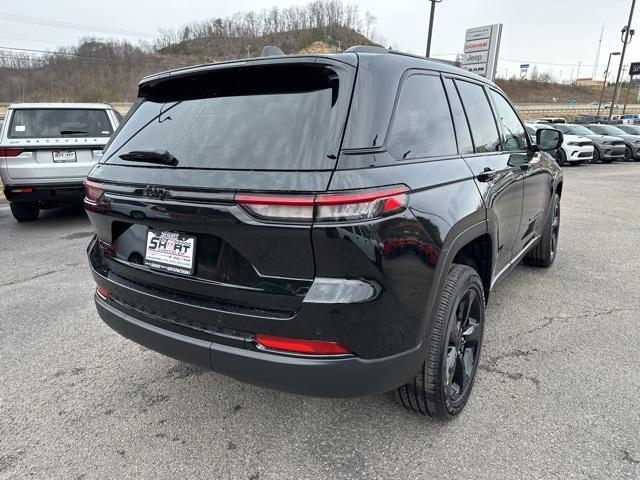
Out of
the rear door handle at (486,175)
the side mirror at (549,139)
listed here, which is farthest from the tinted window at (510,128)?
the rear door handle at (486,175)

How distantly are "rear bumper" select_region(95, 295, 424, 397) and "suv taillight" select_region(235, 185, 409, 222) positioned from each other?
57 cm

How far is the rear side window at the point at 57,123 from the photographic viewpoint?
662cm

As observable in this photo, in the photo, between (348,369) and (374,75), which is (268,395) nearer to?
(348,369)

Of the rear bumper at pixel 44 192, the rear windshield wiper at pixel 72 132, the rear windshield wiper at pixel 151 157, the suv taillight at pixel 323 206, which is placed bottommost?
the rear bumper at pixel 44 192

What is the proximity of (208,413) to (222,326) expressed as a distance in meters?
0.83

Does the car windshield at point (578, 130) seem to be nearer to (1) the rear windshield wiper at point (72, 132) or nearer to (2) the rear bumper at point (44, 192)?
(1) the rear windshield wiper at point (72, 132)

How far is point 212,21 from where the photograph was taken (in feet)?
330

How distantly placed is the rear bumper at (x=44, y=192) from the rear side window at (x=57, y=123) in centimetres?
76

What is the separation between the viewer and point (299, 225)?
1705mm

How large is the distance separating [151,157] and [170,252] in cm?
48

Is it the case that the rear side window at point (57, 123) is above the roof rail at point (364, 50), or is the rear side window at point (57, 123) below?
below

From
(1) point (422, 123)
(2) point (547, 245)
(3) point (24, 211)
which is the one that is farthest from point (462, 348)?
(3) point (24, 211)

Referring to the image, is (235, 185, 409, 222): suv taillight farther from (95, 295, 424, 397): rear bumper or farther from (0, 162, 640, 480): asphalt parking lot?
(0, 162, 640, 480): asphalt parking lot

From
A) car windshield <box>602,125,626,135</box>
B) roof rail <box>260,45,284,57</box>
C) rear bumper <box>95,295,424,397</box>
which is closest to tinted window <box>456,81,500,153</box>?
roof rail <box>260,45,284,57</box>
